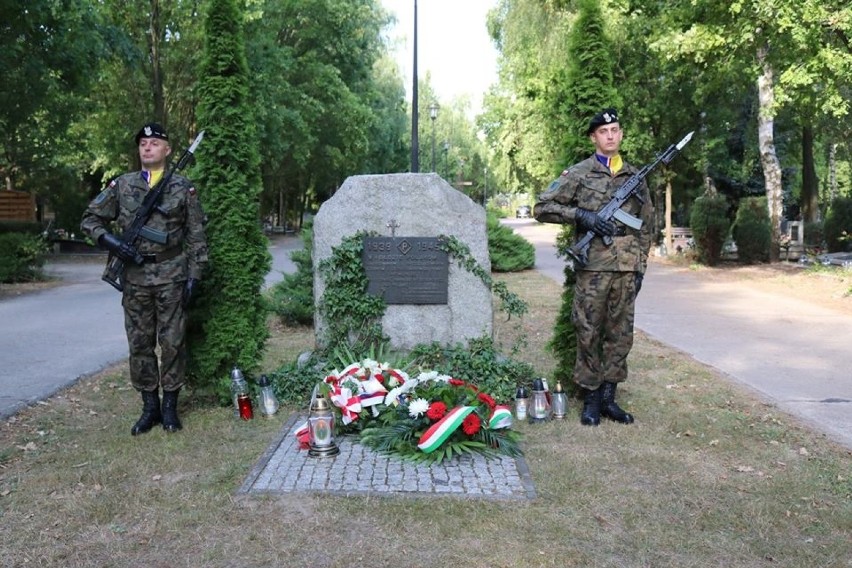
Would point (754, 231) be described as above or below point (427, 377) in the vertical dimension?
above

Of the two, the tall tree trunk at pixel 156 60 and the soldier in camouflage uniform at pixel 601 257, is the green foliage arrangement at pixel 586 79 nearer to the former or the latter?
the soldier in camouflage uniform at pixel 601 257

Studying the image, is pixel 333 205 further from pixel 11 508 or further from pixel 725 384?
pixel 725 384

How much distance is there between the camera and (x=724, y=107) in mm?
22406

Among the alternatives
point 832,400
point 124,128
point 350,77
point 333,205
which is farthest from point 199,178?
point 350,77

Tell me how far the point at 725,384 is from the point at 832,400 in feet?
2.87

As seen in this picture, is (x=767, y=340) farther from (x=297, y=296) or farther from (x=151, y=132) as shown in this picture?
(x=151, y=132)

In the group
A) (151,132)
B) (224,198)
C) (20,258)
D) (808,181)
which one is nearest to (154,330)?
(224,198)

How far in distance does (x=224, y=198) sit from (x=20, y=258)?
481 inches

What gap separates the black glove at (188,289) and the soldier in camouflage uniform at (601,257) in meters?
2.45

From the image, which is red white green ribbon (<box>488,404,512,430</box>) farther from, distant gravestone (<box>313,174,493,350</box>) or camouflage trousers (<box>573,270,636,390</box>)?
distant gravestone (<box>313,174,493,350</box>)

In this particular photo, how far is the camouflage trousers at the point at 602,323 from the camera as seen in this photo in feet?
16.7

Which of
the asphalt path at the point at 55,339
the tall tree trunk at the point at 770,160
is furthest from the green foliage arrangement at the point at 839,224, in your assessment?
the asphalt path at the point at 55,339

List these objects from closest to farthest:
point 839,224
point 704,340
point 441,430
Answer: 1. point 441,430
2. point 704,340
3. point 839,224

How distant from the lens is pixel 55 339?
361 inches
